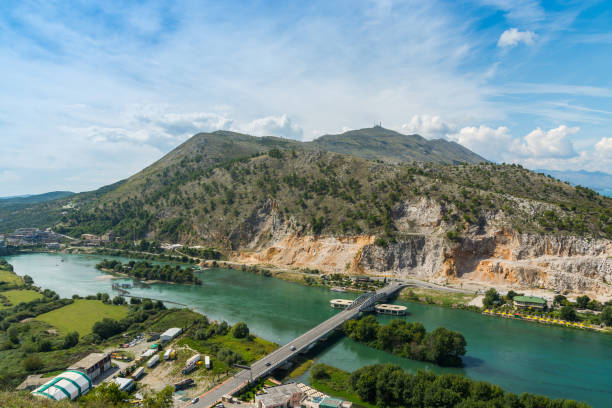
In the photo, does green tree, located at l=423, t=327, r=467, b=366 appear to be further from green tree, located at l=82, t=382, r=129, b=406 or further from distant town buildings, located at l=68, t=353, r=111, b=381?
distant town buildings, located at l=68, t=353, r=111, b=381

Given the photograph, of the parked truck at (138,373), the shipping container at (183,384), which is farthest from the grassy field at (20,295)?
the shipping container at (183,384)

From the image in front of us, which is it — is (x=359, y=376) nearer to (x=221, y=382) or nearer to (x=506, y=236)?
(x=221, y=382)

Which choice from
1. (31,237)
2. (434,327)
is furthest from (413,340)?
(31,237)

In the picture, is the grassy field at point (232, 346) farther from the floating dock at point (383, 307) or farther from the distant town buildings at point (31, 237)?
the distant town buildings at point (31, 237)

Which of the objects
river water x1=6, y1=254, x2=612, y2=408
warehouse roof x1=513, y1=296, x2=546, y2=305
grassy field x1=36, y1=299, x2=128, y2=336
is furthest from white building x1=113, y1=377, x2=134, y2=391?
warehouse roof x1=513, y1=296, x2=546, y2=305

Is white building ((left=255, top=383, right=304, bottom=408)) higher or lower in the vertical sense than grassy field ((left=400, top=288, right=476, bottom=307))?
lower

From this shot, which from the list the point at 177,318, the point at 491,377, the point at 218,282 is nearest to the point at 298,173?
the point at 218,282
